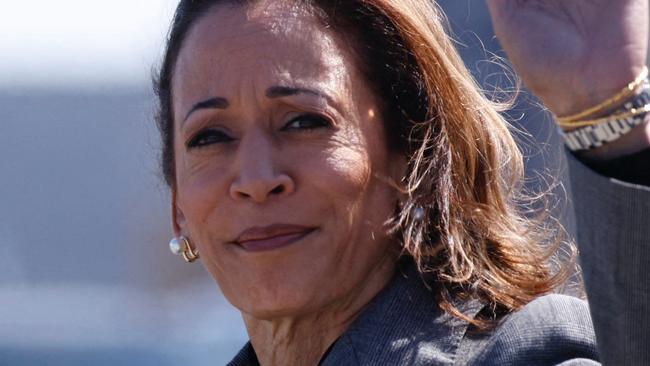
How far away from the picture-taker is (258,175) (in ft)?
8.62

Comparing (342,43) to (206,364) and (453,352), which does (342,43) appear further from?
(206,364)

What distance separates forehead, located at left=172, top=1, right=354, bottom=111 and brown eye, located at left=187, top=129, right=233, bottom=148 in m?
0.09

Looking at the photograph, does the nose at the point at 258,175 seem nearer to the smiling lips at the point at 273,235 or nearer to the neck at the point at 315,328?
the smiling lips at the point at 273,235

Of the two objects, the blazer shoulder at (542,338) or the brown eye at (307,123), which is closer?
the blazer shoulder at (542,338)

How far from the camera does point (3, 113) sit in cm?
578

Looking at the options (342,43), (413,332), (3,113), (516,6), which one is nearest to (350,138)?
(342,43)

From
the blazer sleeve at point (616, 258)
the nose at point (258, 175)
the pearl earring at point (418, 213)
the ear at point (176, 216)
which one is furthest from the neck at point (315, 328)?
the blazer sleeve at point (616, 258)

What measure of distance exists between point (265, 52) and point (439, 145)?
0.43m

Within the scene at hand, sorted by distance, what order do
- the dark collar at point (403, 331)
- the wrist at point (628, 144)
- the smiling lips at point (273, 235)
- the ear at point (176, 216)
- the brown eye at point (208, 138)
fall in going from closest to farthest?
the wrist at point (628, 144) < the dark collar at point (403, 331) < the smiling lips at point (273, 235) < the brown eye at point (208, 138) < the ear at point (176, 216)

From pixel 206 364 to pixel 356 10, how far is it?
2446 mm

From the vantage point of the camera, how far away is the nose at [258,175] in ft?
8.60

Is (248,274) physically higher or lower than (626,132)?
higher

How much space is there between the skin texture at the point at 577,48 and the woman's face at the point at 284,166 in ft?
2.54

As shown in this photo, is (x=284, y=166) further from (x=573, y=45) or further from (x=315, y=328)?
(x=573, y=45)
